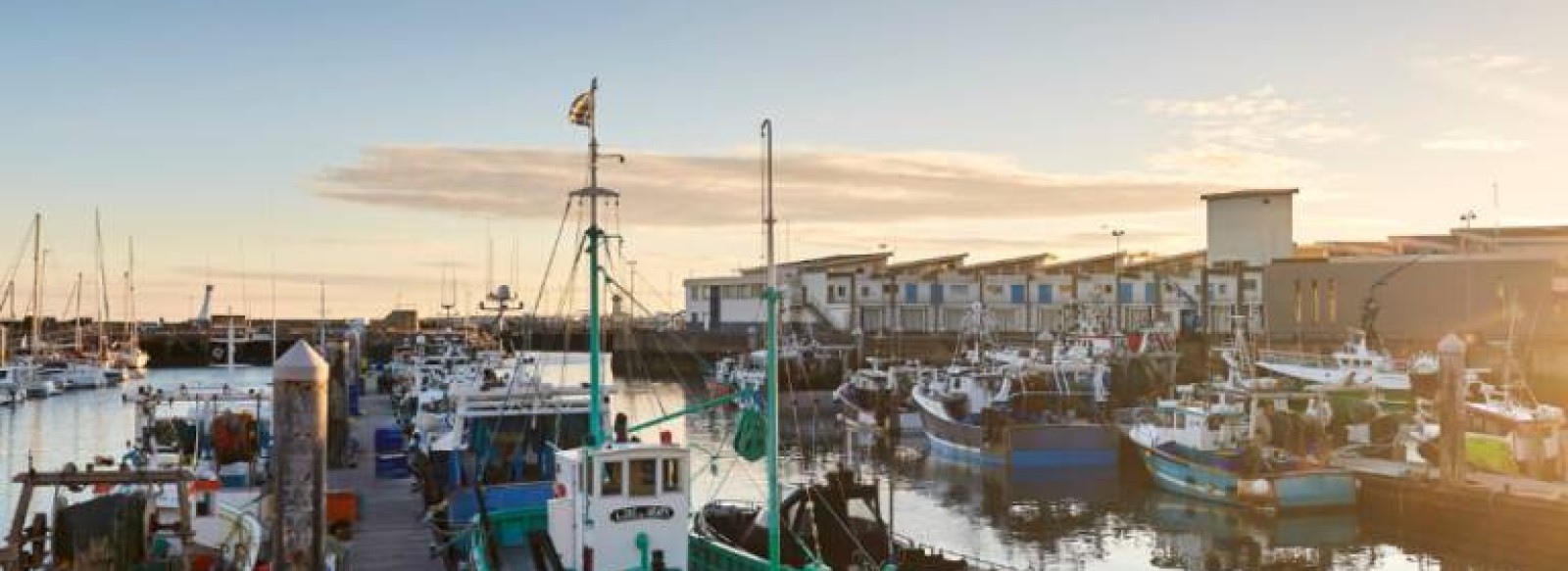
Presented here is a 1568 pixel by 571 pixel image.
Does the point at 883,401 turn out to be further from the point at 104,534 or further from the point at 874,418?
the point at 104,534

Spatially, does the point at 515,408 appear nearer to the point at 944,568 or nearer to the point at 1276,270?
the point at 944,568

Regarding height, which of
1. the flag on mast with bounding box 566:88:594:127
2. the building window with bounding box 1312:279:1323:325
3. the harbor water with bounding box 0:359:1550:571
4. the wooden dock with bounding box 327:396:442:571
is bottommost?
the harbor water with bounding box 0:359:1550:571

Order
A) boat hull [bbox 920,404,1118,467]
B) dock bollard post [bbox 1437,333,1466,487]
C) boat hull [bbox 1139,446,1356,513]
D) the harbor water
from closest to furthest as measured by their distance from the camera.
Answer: the harbor water, dock bollard post [bbox 1437,333,1466,487], boat hull [bbox 1139,446,1356,513], boat hull [bbox 920,404,1118,467]

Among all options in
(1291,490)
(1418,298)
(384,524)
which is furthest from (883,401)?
(384,524)

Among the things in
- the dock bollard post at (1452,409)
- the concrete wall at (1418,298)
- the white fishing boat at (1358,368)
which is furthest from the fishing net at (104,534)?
the concrete wall at (1418,298)

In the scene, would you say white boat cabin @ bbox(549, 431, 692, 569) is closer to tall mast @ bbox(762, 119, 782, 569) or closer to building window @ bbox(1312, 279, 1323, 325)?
tall mast @ bbox(762, 119, 782, 569)

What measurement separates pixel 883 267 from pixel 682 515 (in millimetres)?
103932

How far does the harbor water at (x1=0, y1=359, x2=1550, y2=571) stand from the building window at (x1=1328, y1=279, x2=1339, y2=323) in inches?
1390

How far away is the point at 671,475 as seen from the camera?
62.7 feet

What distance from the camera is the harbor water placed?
36.2 metres

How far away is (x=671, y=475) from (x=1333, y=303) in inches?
3034

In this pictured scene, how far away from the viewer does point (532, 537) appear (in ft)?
63.5

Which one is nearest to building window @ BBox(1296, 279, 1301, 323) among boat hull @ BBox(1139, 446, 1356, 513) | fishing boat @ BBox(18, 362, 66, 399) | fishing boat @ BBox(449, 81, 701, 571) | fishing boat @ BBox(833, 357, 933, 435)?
fishing boat @ BBox(833, 357, 933, 435)

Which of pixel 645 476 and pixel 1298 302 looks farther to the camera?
pixel 1298 302
